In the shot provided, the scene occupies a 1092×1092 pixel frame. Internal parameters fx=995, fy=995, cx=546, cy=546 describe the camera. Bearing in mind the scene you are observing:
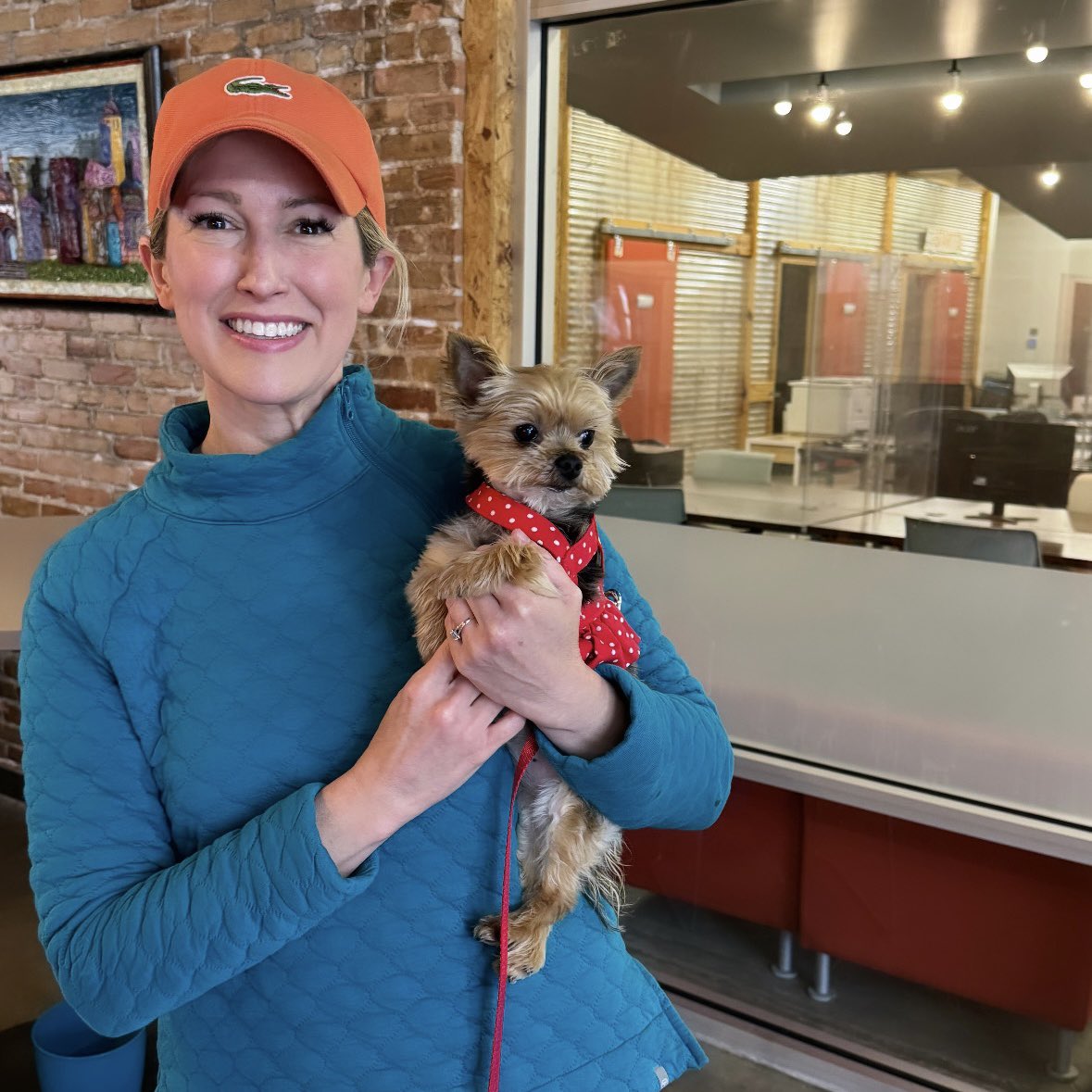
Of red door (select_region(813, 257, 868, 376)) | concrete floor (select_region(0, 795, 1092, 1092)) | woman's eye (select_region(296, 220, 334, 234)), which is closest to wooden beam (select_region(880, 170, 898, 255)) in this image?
red door (select_region(813, 257, 868, 376))

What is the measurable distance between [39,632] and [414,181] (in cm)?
223

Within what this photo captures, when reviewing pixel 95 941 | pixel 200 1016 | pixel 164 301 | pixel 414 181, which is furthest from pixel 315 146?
pixel 414 181

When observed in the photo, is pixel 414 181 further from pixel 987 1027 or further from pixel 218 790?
pixel 987 1027

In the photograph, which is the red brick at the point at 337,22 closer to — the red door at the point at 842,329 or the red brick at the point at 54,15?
the red brick at the point at 54,15

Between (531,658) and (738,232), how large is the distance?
17.6 feet

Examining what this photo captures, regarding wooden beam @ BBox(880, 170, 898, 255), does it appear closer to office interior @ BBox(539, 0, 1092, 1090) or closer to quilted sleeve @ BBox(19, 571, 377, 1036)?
office interior @ BBox(539, 0, 1092, 1090)

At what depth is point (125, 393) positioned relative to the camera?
3.50 m

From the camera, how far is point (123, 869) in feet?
2.84

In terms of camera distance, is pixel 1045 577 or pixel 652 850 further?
pixel 1045 577

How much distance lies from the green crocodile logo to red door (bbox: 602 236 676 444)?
374cm

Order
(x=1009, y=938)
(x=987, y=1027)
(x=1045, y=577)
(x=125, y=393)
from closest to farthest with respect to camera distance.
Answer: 1. (x=1009, y=938)
2. (x=987, y=1027)
3. (x=1045, y=577)
4. (x=125, y=393)

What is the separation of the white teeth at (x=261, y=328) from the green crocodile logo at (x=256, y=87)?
19cm

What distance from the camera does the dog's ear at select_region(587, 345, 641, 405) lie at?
3.93ft

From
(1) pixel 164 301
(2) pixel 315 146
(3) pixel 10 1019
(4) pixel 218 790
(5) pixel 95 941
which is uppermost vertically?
(2) pixel 315 146
